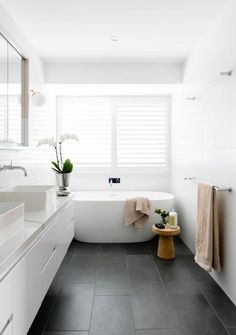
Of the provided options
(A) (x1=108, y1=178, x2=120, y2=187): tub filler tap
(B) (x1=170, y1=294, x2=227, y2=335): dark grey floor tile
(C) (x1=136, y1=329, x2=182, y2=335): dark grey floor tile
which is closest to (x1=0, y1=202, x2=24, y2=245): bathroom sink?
(C) (x1=136, y1=329, x2=182, y2=335): dark grey floor tile

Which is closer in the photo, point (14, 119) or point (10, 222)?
point (10, 222)

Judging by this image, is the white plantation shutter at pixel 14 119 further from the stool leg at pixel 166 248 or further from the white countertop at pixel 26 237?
the stool leg at pixel 166 248

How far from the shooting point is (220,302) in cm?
212

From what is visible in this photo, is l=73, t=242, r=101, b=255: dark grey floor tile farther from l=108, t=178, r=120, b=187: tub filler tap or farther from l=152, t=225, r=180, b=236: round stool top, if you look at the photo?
l=108, t=178, r=120, b=187: tub filler tap

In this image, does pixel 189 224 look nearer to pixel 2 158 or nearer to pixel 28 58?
pixel 2 158

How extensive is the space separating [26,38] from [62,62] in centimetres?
71

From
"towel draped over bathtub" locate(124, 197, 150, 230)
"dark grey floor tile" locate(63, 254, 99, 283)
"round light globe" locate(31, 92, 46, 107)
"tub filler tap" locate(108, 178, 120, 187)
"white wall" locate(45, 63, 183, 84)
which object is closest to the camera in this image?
"dark grey floor tile" locate(63, 254, 99, 283)

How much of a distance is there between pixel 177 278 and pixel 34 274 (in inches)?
64.7

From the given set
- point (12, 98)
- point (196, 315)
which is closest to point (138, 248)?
point (196, 315)

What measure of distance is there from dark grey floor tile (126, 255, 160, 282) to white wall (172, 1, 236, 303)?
59 cm

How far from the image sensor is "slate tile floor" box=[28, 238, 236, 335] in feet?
5.97

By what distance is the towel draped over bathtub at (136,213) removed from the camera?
3301mm

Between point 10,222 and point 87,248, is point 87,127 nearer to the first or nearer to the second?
point 87,248

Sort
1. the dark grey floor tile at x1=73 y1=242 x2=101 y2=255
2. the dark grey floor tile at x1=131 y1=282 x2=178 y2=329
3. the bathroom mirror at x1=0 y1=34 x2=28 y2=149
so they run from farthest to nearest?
1. the dark grey floor tile at x1=73 y1=242 x2=101 y2=255
2. the bathroom mirror at x1=0 y1=34 x2=28 y2=149
3. the dark grey floor tile at x1=131 y1=282 x2=178 y2=329
